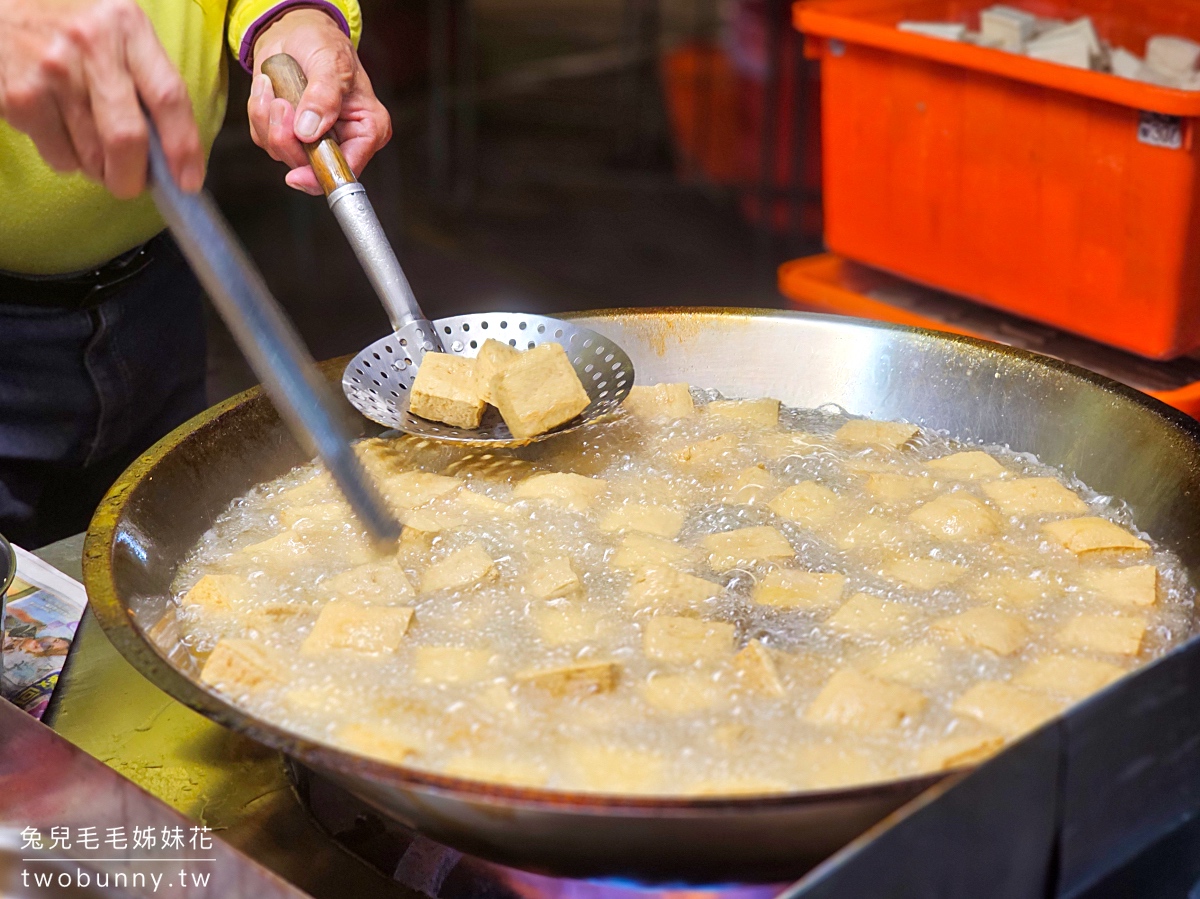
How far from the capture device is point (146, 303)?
1.78 meters

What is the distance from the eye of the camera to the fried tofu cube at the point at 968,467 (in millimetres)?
1416

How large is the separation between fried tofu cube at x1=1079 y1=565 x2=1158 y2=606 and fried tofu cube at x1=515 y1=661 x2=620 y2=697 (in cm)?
50

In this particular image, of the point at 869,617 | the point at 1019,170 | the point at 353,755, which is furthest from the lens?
the point at 1019,170

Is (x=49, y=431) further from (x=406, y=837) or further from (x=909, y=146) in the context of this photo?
(x=909, y=146)

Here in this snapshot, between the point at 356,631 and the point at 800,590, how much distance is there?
1.39ft

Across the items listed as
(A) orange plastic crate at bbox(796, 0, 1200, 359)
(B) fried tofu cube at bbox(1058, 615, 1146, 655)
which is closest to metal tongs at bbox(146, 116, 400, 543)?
(B) fried tofu cube at bbox(1058, 615, 1146, 655)

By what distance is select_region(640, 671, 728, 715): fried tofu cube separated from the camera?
102 centimetres

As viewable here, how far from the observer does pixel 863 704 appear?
985mm

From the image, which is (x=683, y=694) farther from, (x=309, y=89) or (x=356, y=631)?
(x=309, y=89)

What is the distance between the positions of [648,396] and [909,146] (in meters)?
0.82

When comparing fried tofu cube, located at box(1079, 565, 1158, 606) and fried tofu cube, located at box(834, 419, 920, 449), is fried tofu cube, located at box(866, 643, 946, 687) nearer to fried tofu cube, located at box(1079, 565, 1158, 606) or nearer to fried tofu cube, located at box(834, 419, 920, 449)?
fried tofu cube, located at box(1079, 565, 1158, 606)

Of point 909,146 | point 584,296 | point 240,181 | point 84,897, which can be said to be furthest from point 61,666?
point 240,181

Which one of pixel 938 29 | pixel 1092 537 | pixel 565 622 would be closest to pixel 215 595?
pixel 565 622

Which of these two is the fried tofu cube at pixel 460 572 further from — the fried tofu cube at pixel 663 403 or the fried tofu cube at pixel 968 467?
the fried tofu cube at pixel 968 467
